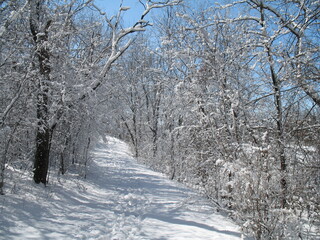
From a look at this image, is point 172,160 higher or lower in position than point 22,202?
higher

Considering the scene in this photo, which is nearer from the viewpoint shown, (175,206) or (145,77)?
(175,206)

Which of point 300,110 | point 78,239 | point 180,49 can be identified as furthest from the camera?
point 180,49

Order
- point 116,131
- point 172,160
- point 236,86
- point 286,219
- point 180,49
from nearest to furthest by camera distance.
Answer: point 286,219
point 236,86
point 180,49
point 116,131
point 172,160

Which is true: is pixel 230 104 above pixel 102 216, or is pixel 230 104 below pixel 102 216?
above

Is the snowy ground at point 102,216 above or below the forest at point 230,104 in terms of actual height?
below

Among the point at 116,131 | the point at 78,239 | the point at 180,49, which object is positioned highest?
the point at 180,49

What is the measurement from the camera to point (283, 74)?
5.57 metres

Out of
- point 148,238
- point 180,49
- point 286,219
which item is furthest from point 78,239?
point 180,49

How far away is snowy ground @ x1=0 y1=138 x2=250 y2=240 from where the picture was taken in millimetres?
4406

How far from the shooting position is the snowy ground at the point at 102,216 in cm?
441

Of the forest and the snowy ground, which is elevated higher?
the forest

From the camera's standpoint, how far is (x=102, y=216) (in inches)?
219

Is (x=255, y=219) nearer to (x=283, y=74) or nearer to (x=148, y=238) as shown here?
(x=148, y=238)

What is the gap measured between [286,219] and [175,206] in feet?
11.1
